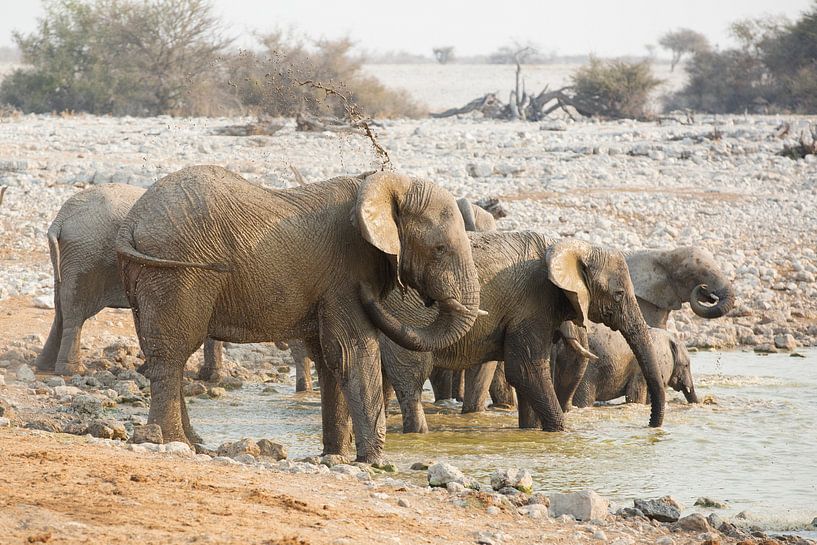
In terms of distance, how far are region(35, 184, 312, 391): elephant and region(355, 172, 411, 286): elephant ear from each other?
3.78 m

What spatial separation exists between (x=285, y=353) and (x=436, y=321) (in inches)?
216

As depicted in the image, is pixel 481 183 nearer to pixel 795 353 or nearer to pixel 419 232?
pixel 795 353

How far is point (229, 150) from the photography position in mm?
20703

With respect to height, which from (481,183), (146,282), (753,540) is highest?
(481,183)

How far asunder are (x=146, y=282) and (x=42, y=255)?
7751 mm

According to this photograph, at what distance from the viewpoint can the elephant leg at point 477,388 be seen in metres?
10.1

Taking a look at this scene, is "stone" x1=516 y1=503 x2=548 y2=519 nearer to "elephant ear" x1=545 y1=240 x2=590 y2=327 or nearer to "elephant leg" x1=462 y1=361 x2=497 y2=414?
"elephant ear" x1=545 y1=240 x2=590 y2=327

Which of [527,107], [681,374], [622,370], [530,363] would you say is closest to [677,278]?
[681,374]

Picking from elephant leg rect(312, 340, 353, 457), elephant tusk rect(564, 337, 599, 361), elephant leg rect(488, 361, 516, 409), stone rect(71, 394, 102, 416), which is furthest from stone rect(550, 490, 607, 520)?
elephant leg rect(488, 361, 516, 409)

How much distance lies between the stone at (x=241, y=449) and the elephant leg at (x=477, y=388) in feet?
10.1

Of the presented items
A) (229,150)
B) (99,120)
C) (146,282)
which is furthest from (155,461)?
(99,120)

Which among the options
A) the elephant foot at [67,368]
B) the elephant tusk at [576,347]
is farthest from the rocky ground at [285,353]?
the elephant tusk at [576,347]

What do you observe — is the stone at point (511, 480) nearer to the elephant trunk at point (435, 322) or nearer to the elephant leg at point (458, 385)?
the elephant trunk at point (435, 322)

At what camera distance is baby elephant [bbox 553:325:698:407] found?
1064 centimetres
